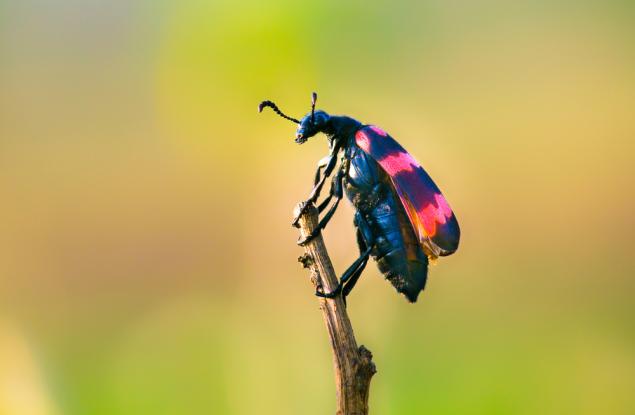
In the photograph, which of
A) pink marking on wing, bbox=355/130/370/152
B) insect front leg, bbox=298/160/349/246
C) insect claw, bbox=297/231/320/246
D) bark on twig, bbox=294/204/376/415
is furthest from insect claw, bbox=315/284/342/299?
pink marking on wing, bbox=355/130/370/152

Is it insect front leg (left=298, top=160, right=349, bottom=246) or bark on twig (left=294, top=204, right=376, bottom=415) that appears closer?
bark on twig (left=294, top=204, right=376, bottom=415)

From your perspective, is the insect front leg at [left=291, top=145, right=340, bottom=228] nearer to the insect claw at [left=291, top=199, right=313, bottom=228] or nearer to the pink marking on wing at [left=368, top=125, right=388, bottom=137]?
the insect claw at [left=291, top=199, right=313, bottom=228]

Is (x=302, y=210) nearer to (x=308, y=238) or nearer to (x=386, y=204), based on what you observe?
(x=308, y=238)

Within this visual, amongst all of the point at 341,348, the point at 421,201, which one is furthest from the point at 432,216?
the point at 341,348

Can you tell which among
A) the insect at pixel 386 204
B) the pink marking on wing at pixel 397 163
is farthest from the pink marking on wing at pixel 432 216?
the pink marking on wing at pixel 397 163

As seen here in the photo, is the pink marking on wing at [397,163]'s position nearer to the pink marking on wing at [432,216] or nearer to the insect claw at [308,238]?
the pink marking on wing at [432,216]
